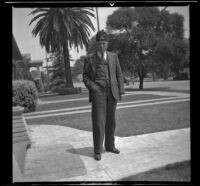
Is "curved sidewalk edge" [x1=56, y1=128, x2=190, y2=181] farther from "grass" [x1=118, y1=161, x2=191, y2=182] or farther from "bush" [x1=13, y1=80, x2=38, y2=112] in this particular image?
"bush" [x1=13, y1=80, x2=38, y2=112]

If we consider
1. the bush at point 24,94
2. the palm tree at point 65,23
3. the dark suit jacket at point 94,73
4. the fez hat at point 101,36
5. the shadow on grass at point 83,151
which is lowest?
the shadow on grass at point 83,151

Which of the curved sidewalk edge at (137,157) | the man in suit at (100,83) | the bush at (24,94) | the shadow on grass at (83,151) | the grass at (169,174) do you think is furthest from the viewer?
the bush at (24,94)

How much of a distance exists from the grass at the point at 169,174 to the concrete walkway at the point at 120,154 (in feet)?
0.36

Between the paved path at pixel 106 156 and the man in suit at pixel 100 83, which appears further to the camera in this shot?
the man in suit at pixel 100 83

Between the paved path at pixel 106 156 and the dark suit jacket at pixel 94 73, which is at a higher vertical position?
the dark suit jacket at pixel 94 73

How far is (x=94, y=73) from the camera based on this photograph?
3621mm

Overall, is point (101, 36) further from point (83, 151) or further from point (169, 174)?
point (169, 174)

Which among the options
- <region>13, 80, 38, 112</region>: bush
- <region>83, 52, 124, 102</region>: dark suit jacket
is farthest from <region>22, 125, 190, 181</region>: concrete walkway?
<region>13, 80, 38, 112</region>: bush

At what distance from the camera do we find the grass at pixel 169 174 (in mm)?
2812

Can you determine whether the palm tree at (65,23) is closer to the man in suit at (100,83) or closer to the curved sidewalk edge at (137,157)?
the man in suit at (100,83)

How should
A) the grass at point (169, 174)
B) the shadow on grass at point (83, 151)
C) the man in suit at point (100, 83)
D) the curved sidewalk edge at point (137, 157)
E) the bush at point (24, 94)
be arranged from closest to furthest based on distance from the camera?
the grass at point (169, 174) → the curved sidewalk edge at point (137, 157) → the man in suit at point (100, 83) → the shadow on grass at point (83, 151) → the bush at point (24, 94)

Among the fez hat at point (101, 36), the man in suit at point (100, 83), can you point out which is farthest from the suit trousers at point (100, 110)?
the fez hat at point (101, 36)

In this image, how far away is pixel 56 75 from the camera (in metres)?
31.1

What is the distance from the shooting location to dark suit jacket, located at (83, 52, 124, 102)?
3.62m
